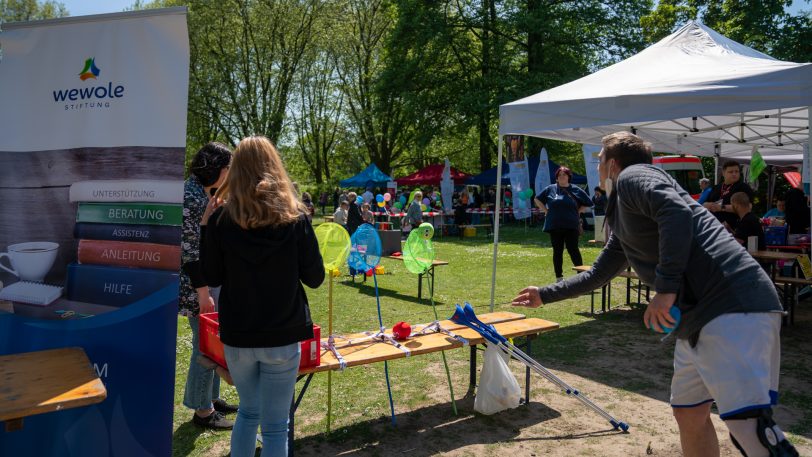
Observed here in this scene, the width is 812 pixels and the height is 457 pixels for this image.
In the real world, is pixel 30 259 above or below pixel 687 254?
below

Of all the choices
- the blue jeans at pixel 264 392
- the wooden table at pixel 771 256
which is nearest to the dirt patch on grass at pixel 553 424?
the blue jeans at pixel 264 392

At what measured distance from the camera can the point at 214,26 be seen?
26734 mm

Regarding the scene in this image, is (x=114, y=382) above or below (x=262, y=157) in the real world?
below

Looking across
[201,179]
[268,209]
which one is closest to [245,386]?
[268,209]

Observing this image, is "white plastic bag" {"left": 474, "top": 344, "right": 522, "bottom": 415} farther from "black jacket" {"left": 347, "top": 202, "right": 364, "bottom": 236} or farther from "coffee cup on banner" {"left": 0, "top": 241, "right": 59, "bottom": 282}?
"black jacket" {"left": 347, "top": 202, "right": 364, "bottom": 236}

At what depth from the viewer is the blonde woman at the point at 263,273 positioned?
234 cm

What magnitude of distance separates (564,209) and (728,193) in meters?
2.05

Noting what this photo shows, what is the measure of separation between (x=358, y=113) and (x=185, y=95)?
1227 inches

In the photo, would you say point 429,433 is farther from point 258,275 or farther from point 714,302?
point 714,302

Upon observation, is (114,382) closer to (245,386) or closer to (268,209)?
(245,386)

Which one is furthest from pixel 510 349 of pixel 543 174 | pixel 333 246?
pixel 543 174

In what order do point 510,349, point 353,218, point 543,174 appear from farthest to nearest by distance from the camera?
point 543,174 → point 353,218 → point 510,349

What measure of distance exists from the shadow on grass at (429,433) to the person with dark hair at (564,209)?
14.6 ft

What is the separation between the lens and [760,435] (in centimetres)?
212
